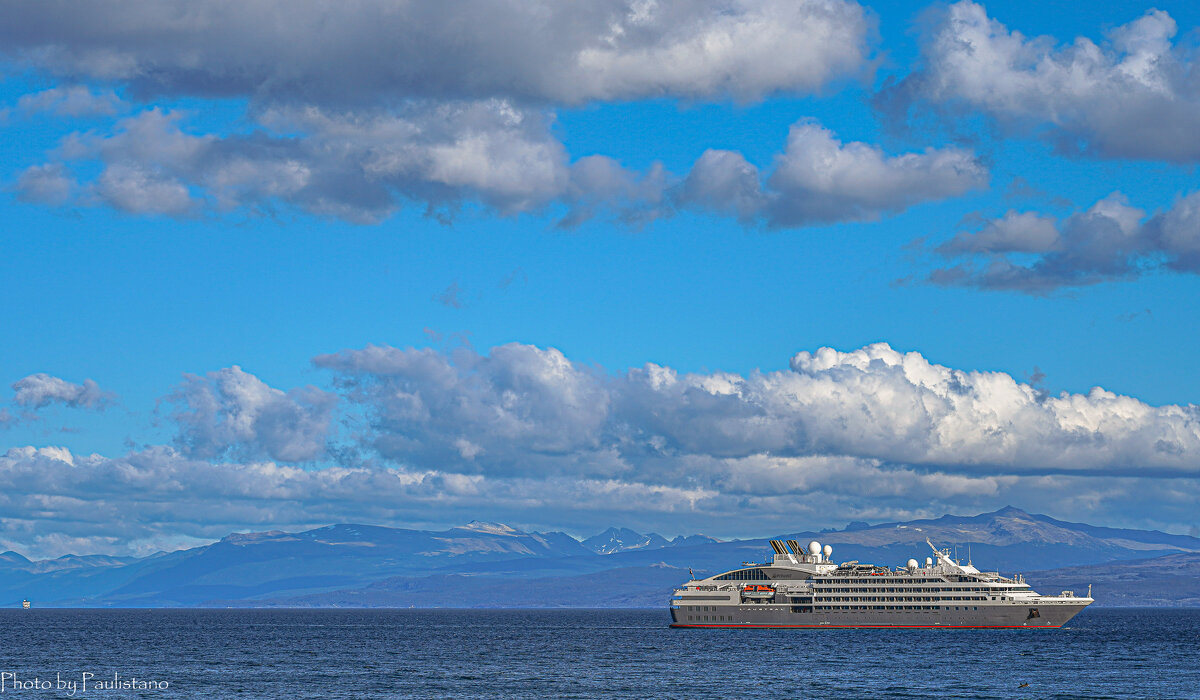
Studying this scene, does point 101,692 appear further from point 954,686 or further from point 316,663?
point 954,686

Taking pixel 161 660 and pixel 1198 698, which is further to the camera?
pixel 161 660

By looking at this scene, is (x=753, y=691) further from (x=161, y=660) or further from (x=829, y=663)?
(x=161, y=660)

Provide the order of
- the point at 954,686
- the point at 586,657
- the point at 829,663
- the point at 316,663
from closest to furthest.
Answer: the point at 954,686, the point at 829,663, the point at 316,663, the point at 586,657

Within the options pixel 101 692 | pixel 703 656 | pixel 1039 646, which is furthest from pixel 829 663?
pixel 101 692

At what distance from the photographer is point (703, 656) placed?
7121 inches

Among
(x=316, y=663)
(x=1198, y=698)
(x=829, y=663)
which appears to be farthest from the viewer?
(x=316, y=663)

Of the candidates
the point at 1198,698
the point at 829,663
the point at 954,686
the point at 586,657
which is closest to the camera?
the point at 1198,698

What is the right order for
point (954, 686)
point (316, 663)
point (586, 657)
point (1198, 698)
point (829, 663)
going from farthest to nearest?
point (586, 657)
point (316, 663)
point (829, 663)
point (954, 686)
point (1198, 698)

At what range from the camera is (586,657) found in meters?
192

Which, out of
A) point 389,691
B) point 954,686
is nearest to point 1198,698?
point 954,686

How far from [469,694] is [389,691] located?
29.4ft

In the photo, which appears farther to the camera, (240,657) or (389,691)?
(240,657)

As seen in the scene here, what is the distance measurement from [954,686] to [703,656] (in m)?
48.4

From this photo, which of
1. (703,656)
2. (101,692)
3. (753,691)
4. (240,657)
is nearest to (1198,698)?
(753,691)
